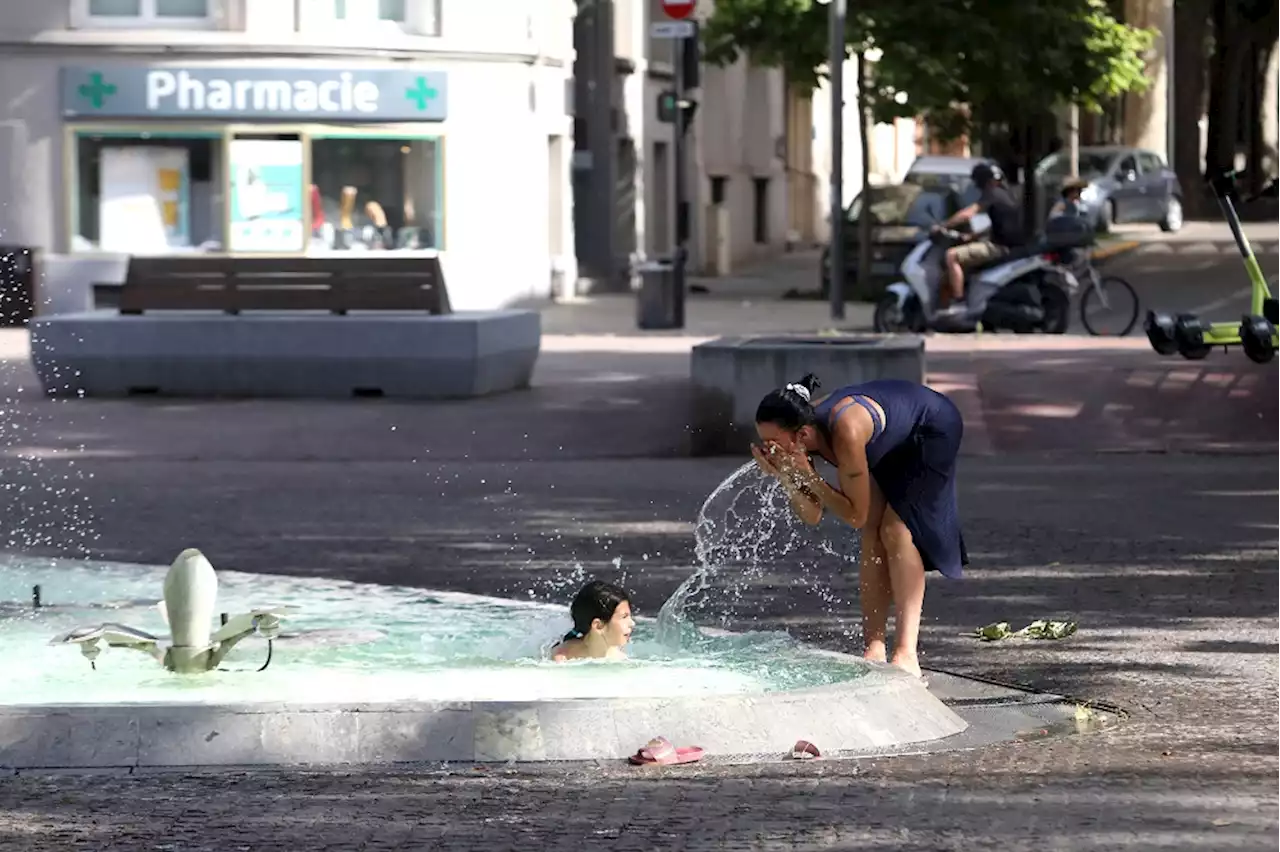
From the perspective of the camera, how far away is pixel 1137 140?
54.8m

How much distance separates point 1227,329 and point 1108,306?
21.7ft

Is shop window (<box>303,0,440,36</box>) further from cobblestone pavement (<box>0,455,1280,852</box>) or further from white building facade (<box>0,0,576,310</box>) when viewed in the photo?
cobblestone pavement (<box>0,455,1280,852</box>)

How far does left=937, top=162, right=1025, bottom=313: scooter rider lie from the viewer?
82.2ft

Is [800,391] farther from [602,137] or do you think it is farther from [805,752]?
[602,137]

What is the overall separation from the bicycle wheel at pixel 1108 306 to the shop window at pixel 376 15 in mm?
10198

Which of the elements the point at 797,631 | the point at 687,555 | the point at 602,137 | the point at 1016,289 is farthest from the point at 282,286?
the point at 602,137

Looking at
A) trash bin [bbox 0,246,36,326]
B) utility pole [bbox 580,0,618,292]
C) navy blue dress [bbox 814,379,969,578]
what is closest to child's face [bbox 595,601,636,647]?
navy blue dress [bbox 814,379,969,578]

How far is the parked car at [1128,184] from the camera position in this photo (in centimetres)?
4825

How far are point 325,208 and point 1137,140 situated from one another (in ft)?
88.4

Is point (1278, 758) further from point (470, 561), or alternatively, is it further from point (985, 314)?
point (985, 314)

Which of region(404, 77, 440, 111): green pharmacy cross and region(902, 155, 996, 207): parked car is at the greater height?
region(404, 77, 440, 111): green pharmacy cross

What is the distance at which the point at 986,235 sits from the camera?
2558 cm

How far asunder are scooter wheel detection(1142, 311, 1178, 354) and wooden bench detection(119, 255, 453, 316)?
5079 millimetres

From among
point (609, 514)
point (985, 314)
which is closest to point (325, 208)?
point (985, 314)
